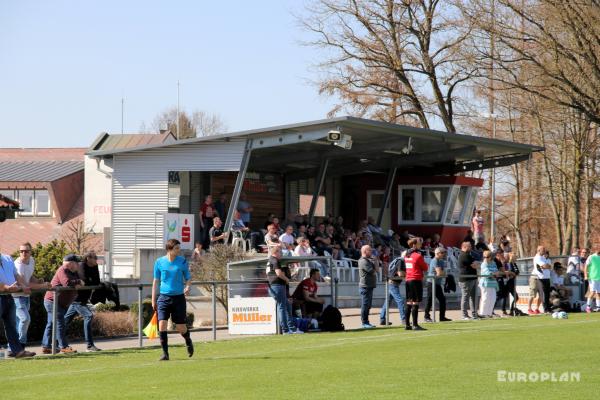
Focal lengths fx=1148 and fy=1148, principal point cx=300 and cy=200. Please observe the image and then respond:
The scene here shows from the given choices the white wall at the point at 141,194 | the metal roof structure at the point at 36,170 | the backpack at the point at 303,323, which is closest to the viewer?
the backpack at the point at 303,323

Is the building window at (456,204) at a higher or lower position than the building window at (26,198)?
lower

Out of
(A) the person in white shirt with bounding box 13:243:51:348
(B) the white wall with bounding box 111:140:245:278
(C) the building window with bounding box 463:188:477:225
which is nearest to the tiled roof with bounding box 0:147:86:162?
(C) the building window with bounding box 463:188:477:225

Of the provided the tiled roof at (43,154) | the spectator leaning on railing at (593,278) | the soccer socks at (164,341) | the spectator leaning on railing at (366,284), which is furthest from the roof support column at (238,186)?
the tiled roof at (43,154)

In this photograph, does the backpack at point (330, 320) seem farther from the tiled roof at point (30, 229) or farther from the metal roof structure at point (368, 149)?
the tiled roof at point (30, 229)

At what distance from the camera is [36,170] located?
69938 millimetres

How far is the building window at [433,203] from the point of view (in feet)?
143

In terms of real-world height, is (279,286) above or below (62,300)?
above

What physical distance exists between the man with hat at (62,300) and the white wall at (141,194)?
16645 millimetres

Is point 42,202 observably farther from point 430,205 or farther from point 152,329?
point 152,329

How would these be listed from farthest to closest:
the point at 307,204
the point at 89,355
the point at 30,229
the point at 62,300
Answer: the point at 30,229, the point at 307,204, the point at 62,300, the point at 89,355

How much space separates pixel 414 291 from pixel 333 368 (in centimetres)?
781

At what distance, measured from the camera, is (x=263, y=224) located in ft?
132

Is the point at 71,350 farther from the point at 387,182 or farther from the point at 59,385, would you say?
the point at 387,182

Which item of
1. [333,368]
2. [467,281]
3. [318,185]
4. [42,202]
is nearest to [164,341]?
[333,368]
